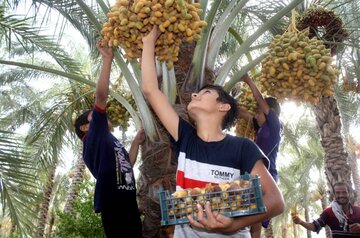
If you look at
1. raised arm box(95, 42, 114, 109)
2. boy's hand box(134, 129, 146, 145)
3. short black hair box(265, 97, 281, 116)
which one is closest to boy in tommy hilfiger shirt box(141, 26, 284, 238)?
raised arm box(95, 42, 114, 109)

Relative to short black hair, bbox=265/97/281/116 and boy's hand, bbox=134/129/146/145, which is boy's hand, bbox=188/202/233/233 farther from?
short black hair, bbox=265/97/281/116

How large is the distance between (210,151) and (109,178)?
1.08 metres

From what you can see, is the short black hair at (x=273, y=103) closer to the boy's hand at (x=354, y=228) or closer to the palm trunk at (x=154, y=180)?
the palm trunk at (x=154, y=180)

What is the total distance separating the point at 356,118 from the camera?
513 inches

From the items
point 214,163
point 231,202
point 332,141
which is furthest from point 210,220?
point 332,141

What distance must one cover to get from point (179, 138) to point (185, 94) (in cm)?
98

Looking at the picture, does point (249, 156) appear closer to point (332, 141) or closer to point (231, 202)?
point (231, 202)

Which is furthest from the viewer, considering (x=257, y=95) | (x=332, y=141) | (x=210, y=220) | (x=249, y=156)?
(x=332, y=141)

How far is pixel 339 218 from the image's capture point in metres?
4.59

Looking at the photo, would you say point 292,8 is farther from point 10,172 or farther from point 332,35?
Answer: point 10,172

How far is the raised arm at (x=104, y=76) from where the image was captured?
2.73m

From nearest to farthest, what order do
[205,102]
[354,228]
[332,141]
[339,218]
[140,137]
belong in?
1. [205,102]
2. [140,137]
3. [354,228]
4. [339,218]
5. [332,141]

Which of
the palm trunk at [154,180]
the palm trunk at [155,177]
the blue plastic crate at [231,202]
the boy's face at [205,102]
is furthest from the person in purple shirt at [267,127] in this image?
the blue plastic crate at [231,202]

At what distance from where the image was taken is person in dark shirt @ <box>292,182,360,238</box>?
4.49m
